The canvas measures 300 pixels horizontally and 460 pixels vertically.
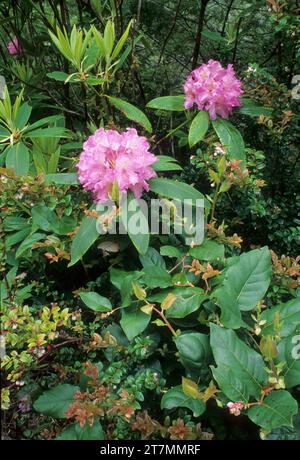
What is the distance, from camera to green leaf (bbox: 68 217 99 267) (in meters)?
1.24

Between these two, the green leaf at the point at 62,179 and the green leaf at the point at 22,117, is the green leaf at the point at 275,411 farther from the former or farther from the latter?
the green leaf at the point at 22,117

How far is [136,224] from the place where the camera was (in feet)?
4.12

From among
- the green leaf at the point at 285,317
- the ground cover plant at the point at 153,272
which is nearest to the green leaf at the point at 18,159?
the ground cover plant at the point at 153,272

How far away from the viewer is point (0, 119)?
61.6 inches

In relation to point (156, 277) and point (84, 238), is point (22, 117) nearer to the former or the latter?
point (84, 238)

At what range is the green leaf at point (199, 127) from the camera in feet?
4.95

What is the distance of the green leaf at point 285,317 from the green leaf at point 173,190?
37 cm

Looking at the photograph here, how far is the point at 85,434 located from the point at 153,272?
16.9 inches

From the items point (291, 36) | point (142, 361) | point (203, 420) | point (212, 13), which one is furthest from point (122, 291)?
point (212, 13)

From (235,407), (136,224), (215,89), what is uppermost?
(215,89)

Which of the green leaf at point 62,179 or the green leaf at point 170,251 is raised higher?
the green leaf at point 62,179

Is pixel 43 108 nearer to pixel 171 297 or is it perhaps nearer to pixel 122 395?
pixel 171 297

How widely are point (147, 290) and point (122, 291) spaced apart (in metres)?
0.08

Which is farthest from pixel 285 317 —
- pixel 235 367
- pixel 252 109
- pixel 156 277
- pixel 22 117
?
pixel 22 117
